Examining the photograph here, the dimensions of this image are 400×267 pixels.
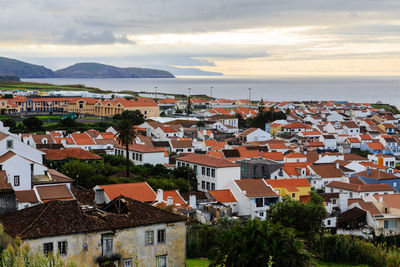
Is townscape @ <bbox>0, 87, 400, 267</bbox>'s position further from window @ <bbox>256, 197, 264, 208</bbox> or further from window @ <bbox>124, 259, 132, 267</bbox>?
window @ <bbox>256, 197, 264, 208</bbox>

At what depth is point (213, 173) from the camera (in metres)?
45.3

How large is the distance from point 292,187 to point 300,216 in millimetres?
11343

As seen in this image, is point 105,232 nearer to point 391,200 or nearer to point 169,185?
point 169,185

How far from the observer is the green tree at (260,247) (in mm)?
17000

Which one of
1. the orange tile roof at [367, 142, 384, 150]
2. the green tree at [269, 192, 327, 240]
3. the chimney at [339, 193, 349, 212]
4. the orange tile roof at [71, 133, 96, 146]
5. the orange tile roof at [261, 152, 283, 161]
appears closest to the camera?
the green tree at [269, 192, 327, 240]

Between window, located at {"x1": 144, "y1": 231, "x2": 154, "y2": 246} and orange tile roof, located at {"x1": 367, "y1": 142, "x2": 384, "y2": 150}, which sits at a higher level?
window, located at {"x1": 144, "y1": 231, "x2": 154, "y2": 246}

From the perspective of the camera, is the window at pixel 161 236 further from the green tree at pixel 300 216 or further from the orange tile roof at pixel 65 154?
the orange tile roof at pixel 65 154

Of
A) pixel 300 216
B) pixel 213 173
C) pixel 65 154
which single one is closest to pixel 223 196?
pixel 213 173

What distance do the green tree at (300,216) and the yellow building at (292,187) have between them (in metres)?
9.03

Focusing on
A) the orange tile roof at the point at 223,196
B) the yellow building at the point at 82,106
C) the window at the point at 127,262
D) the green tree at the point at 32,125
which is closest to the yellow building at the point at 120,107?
the yellow building at the point at 82,106

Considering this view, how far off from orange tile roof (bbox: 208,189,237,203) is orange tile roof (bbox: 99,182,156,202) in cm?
561

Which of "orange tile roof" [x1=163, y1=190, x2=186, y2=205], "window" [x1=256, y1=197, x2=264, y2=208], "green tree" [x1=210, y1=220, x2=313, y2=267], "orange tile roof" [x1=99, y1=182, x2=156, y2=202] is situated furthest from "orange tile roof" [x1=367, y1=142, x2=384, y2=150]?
"green tree" [x1=210, y1=220, x2=313, y2=267]

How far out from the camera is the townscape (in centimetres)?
2073

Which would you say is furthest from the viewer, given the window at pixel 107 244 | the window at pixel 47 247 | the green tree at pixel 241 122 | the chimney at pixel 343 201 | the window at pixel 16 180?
the green tree at pixel 241 122
